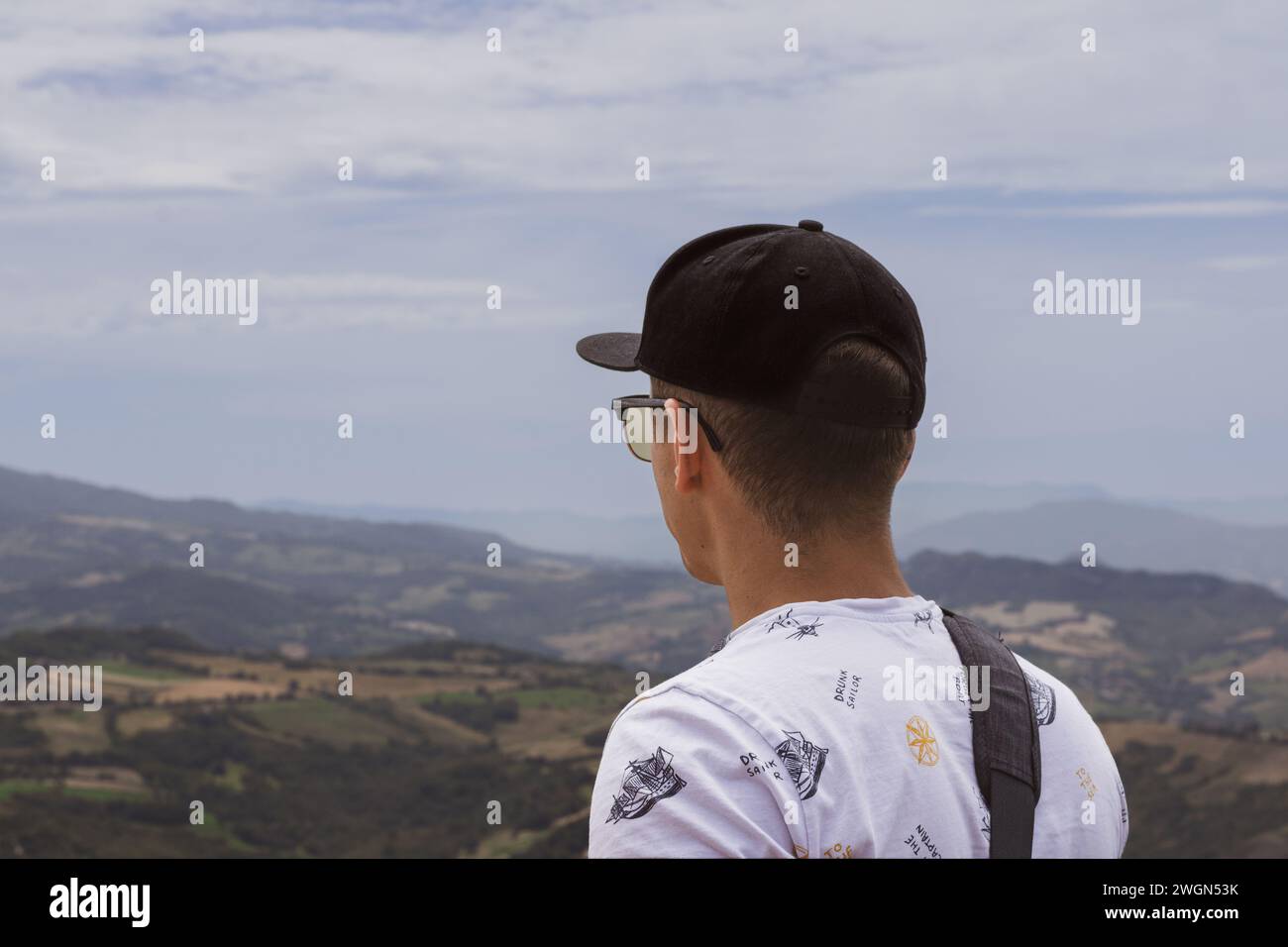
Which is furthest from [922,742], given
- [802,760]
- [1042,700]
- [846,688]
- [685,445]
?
[685,445]

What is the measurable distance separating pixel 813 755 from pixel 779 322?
41.4 inches

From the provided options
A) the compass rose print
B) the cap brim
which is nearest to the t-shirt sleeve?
the compass rose print

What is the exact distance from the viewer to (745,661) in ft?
9.18

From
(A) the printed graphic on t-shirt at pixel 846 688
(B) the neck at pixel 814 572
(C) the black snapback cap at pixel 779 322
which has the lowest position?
(A) the printed graphic on t-shirt at pixel 846 688

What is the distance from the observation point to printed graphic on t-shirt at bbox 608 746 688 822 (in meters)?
2.58

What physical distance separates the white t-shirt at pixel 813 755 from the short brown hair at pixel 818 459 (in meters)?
0.23

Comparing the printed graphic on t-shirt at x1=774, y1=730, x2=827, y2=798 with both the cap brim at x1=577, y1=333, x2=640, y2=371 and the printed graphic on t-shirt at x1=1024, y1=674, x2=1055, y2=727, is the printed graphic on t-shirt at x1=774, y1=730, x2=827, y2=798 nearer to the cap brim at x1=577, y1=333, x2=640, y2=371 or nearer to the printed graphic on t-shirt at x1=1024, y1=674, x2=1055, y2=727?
the printed graphic on t-shirt at x1=1024, y1=674, x2=1055, y2=727

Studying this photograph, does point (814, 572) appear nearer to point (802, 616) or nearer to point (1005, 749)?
point (802, 616)

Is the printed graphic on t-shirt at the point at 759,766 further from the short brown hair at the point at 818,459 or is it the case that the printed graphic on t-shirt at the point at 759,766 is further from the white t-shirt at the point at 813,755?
the short brown hair at the point at 818,459

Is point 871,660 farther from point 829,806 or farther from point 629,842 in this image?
point 629,842

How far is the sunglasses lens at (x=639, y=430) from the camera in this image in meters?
3.42

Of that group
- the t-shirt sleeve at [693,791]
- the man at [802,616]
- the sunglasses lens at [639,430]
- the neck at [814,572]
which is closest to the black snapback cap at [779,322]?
the man at [802,616]

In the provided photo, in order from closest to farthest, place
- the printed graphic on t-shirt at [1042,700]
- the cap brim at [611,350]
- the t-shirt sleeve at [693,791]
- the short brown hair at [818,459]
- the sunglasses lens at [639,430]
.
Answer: the t-shirt sleeve at [693,791]
the short brown hair at [818,459]
the printed graphic on t-shirt at [1042,700]
the sunglasses lens at [639,430]
the cap brim at [611,350]

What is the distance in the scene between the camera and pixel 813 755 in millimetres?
2656
